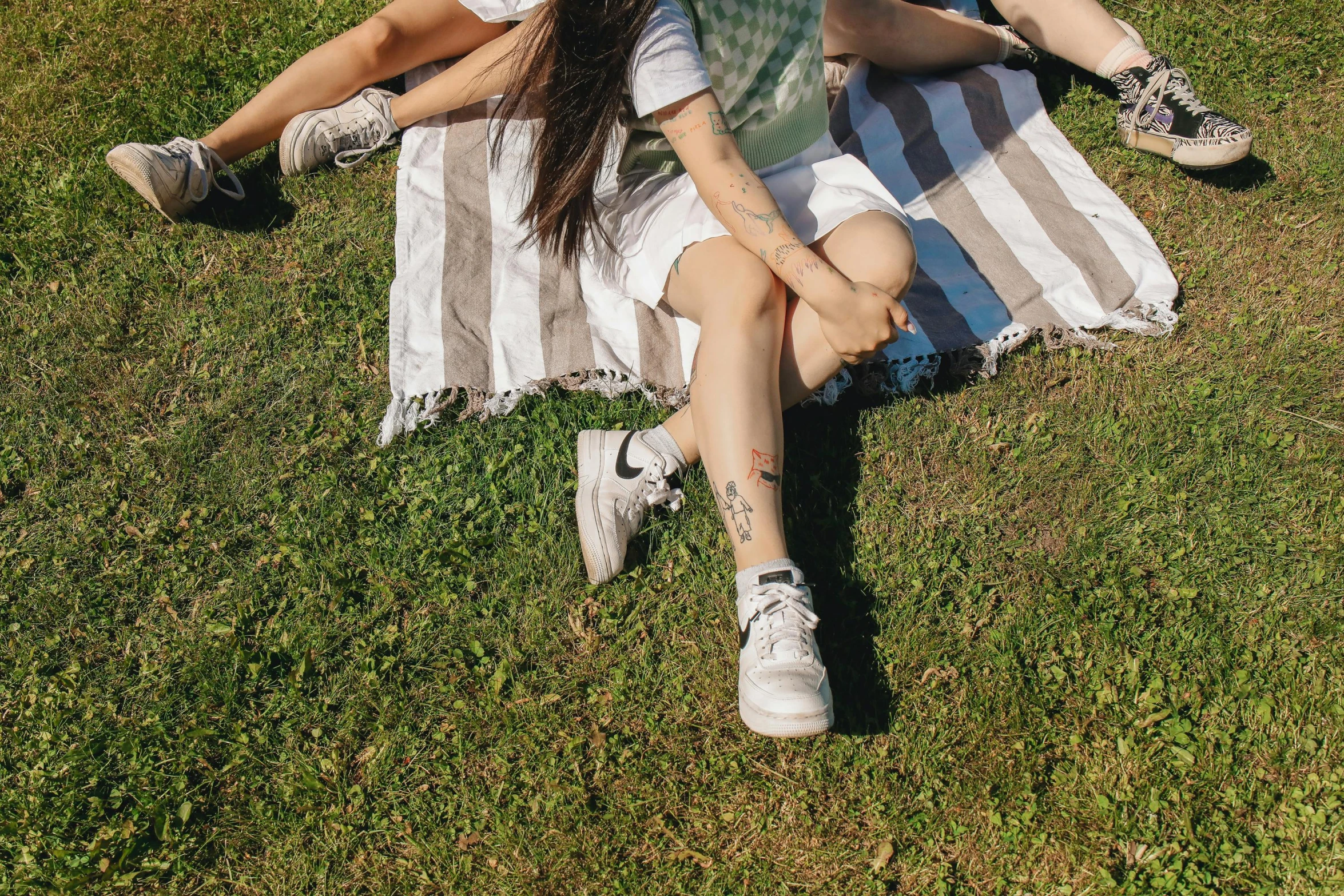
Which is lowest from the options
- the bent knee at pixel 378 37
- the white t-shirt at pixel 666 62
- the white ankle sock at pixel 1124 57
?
the white ankle sock at pixel 1124 57

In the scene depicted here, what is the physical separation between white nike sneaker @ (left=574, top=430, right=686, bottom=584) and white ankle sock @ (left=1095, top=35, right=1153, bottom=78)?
2.47 meters

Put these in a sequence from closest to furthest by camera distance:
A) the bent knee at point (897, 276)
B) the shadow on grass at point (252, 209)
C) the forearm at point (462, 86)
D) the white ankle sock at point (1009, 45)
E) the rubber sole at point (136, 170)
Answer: the bent knee at point (897, 276) < the rubber sole at point (136, 170) < the forearm at point (462, 86) < the shadow on grass at point (252, 209) < the white ankle sock at point (1009, 45)

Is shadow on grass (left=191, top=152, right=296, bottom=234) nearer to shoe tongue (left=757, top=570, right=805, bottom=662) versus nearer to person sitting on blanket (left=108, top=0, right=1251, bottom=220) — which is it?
person sitting on blanket (left=108, top=0, right=1251, bottom=220)

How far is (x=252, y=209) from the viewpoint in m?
3.56

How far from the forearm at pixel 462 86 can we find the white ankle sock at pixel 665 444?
1.48 m

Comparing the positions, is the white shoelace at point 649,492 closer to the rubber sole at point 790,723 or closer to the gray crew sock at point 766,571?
the gray crew sock at point 766,571

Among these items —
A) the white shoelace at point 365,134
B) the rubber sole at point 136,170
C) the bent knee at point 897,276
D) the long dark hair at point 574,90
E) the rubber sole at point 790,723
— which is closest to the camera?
the rubber sole at point 790,723

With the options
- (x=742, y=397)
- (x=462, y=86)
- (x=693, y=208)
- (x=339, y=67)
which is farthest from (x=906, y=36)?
(x=339, y=67)

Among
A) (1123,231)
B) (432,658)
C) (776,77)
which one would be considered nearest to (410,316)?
(432,658)

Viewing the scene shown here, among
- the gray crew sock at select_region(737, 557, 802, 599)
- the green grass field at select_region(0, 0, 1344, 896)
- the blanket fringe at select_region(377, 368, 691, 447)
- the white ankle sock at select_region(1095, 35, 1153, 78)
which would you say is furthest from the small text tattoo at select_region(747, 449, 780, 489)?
the white ankle sock at select_region(1095, 35, 1153, 78)

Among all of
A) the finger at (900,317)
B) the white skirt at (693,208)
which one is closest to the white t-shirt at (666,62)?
the white skirt at (693,208)

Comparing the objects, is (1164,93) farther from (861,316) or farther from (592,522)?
(592,522)

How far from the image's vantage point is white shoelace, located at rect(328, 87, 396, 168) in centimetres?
362

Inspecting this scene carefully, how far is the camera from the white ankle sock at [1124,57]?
3611mm
